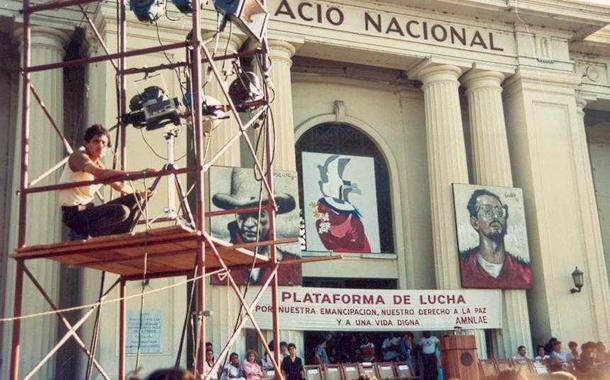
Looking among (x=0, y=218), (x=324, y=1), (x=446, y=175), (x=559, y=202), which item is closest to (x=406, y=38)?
(x=324, y=1)

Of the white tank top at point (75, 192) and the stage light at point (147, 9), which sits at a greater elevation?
the stage light at point (147, 9)

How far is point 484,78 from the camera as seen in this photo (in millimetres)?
18875

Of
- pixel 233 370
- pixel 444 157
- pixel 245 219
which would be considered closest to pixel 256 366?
pixel 233 370

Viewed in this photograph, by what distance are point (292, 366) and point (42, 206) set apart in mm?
5458

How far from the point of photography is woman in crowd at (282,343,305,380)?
13.6 metres

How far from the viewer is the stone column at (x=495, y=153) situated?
56.5 feet

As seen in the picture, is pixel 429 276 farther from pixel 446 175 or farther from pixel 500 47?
pixel 500 47

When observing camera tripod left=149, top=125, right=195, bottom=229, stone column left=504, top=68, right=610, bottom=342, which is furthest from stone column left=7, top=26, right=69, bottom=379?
stone column left=504, top=68, right=610, bottom=342

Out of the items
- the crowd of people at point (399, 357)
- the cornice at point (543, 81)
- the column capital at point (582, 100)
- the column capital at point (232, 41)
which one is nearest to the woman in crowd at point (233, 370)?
the crowd of people at point (399, 357)

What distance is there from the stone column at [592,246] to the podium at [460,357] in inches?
298

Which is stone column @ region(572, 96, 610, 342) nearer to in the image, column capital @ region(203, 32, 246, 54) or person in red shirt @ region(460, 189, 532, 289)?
person in red shirt @ region(460, 189, 532, 289)

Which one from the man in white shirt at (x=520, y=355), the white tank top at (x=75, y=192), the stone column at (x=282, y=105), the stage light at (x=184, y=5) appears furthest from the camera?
the man in white shirt at (x=520, y=355)

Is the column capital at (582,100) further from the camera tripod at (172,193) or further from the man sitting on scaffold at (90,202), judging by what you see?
the man sitting on scaffold at (90,202)

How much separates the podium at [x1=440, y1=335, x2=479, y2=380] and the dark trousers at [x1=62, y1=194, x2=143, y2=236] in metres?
6.42
